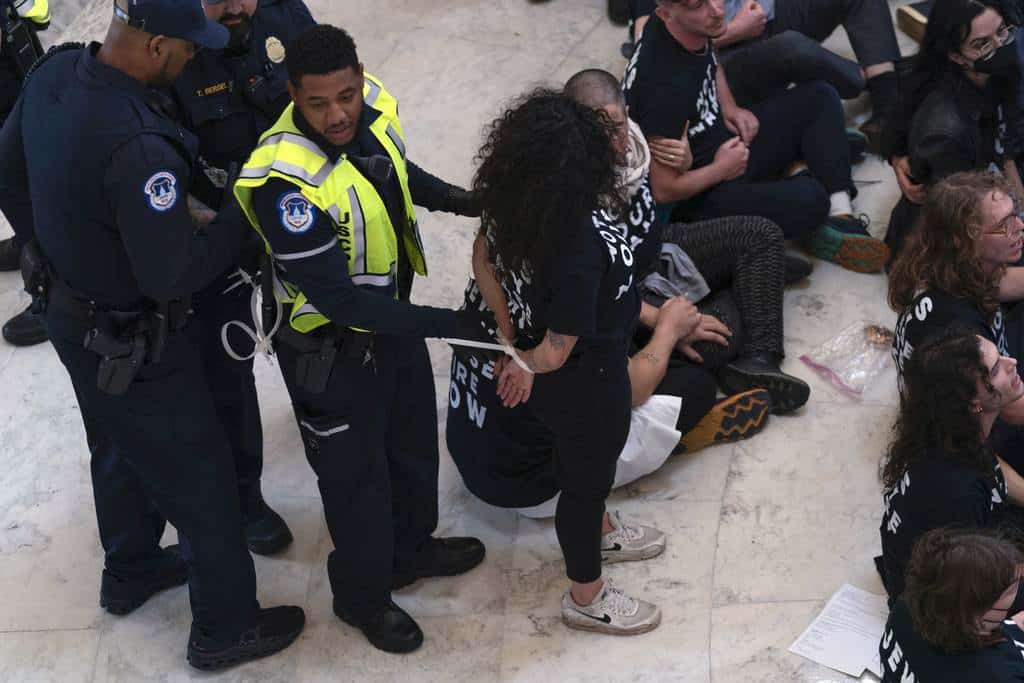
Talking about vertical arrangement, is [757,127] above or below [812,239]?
above

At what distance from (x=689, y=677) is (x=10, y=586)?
1.88 metres

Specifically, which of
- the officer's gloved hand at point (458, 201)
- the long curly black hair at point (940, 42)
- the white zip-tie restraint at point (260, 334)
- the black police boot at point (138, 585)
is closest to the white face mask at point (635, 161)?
the officer's gloved hand at point (458, 201)

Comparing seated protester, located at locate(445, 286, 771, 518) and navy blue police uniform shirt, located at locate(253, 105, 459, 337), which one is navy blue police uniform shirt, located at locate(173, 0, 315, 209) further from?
seated protester, located at locate(445, 286, 771, 518)

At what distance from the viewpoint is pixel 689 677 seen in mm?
3004

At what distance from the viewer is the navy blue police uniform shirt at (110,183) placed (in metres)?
2.42

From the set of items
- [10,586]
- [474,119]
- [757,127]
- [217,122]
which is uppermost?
[217,122]

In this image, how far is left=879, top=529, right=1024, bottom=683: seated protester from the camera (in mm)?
2307

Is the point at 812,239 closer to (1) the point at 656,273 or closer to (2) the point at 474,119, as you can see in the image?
(1) the point at 656,273

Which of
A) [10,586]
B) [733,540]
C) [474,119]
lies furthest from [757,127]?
[10,586]

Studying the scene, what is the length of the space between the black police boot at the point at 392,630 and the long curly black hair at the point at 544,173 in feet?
3.81

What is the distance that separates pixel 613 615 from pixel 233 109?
1.57 meters

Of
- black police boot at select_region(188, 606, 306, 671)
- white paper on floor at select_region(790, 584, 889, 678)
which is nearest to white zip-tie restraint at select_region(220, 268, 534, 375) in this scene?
black police boot at select_region(188, 606, 306, 671)

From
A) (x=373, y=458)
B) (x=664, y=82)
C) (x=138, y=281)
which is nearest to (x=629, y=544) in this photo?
(x=373, y=458)

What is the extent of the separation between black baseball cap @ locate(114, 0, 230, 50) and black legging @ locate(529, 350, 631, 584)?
3.31 feet
